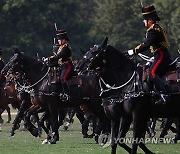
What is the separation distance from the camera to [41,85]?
23641 millimetres

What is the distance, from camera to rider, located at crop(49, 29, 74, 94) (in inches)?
898

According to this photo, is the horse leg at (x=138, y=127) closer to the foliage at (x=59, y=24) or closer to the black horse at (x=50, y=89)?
the black horse at (x=50, y=89)

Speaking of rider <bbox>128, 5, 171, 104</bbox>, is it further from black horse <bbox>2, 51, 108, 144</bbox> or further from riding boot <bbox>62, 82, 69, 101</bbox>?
riding boot <bbox>62, 82, 69, 101</bbox>

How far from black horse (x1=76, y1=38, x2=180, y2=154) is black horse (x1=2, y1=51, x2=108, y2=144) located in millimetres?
4752

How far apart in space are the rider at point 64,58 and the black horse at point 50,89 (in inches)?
10.0

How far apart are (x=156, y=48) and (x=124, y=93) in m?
1.20

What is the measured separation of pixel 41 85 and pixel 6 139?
209cm

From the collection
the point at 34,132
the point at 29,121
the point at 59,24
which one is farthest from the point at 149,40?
the point at 59,24

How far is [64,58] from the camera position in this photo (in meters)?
23.0

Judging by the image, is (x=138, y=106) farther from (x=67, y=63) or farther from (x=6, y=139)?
(x=6, y=139)

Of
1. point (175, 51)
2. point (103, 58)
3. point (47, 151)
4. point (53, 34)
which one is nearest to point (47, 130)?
point (47, 151)

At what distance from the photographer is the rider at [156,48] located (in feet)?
58.7

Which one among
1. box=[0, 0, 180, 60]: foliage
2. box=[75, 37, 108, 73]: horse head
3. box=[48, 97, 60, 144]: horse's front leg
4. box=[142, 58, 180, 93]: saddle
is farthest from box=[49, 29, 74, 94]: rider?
box=[0, 0, 180, 60]: foliage

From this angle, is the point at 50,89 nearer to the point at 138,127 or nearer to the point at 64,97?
the point at 64,97
